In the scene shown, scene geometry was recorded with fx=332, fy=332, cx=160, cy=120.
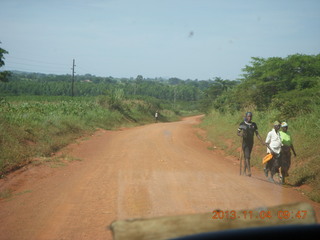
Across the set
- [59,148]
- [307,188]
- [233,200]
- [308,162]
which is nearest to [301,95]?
[308,162]

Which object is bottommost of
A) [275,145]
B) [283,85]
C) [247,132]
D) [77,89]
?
[77,89]

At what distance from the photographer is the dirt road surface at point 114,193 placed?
216 inches

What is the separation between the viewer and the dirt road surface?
548cm

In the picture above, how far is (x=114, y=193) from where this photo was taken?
707 cm

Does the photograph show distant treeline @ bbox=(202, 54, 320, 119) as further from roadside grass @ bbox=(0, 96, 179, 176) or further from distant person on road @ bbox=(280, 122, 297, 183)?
roadside grass @ bbox=(0, 96, 179, 176)

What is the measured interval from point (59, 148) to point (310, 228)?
40.5ft

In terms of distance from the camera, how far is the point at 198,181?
8.26 m
